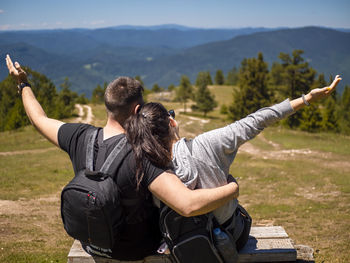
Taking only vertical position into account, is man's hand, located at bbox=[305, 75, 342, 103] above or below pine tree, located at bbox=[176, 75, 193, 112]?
above

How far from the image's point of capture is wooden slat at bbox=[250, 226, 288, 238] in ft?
13.5

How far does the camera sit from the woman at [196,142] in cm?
286

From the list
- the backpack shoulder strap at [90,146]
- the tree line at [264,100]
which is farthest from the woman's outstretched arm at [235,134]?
the tree line at [264,100]

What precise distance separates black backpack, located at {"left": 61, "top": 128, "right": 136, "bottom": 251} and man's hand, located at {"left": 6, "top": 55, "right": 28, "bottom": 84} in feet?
5.20

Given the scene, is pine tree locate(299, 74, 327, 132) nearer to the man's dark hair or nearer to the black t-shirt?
the black t-shirt

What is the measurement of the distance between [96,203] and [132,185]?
0.36 meters

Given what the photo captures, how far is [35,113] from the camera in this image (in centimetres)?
366

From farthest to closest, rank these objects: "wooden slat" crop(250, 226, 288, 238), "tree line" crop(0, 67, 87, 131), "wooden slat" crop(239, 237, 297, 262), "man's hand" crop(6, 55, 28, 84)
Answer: "tree line" crop(0, 67, 87, 131) < "wooden slat" crop(250, 226, 288, 238) < "man's hand" crop(6, 55, 28, 84) < "wooden slat" crop(239, 237, 297, 262)

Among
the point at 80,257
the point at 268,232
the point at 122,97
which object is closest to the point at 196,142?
the point at 122,97

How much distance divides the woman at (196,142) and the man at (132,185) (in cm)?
13

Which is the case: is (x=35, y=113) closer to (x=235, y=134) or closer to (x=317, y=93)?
(x=235, y=134)

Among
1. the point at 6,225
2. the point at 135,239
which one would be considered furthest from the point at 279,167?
the point at 135,239

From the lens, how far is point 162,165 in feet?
9.39

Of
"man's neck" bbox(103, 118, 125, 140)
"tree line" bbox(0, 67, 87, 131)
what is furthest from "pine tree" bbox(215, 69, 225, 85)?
"man's neck" bbox(103, 118, 125, 140)
